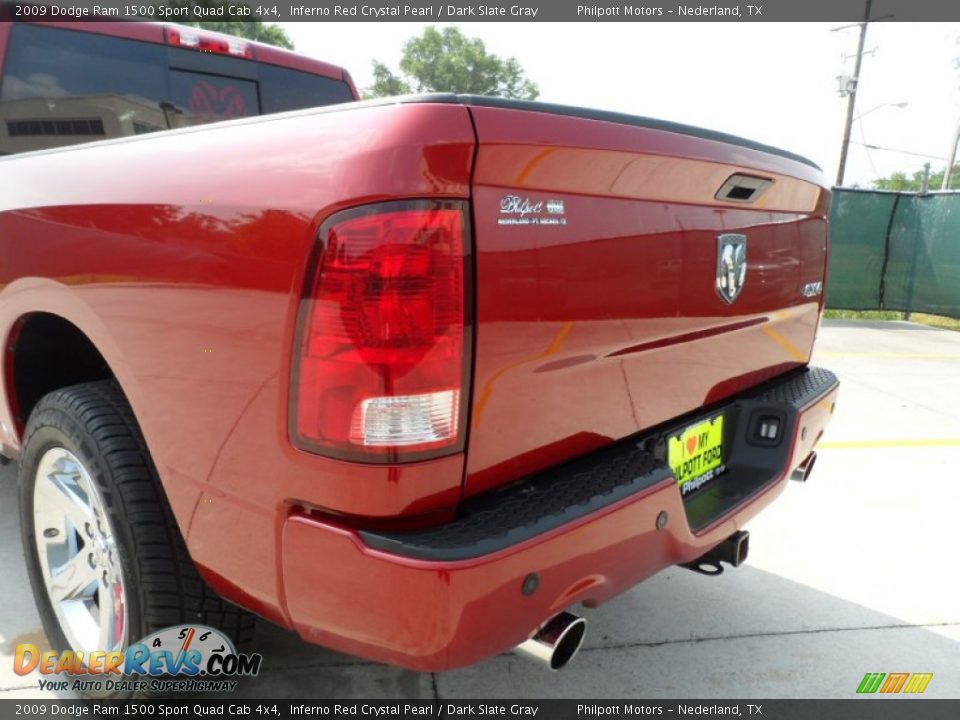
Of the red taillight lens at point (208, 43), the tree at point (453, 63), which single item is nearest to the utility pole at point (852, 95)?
the red taillight lens at point (208, 43)

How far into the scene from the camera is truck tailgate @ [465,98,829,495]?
4.94ft

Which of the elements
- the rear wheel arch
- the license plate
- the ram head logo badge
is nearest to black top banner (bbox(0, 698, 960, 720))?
the license plate

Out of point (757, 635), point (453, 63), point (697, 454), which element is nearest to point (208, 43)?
point (697, 454)

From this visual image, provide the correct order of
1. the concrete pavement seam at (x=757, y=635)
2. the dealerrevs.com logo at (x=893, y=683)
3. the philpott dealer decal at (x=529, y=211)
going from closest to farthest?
the philpott dealer decal at (x=529, y=211)
the dealerrevs.com logo at (x=893, y=683)
the concrete pavement seam at (x=757, y=635)

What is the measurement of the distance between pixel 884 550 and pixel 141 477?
3124mm

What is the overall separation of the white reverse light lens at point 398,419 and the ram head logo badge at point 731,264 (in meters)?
1.02

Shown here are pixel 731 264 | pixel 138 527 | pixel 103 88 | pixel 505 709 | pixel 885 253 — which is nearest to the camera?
pixel 138 527

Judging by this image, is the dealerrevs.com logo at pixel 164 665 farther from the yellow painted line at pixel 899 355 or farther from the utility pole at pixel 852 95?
the utility pole at pixel 852 95

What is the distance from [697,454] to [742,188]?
787mm

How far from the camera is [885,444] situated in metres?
4.99

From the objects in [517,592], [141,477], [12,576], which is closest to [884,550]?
[517,592]

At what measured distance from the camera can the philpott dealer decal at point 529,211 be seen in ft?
4.89

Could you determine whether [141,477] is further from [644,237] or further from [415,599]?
[644,237]

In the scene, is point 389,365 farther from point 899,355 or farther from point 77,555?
point 899,355
